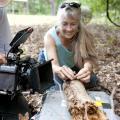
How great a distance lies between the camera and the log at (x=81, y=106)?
7.97ft

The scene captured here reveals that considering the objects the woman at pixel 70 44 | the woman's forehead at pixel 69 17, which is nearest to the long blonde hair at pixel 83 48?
the woman at pixel 70 44

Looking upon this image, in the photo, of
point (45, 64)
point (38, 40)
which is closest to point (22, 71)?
point (45, 64)

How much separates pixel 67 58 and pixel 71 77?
17.1 inches

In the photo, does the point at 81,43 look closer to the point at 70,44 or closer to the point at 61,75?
the point at 70,44

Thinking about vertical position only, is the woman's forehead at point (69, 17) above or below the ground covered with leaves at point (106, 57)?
above

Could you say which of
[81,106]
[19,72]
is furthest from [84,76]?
[19,72]

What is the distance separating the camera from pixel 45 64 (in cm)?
273

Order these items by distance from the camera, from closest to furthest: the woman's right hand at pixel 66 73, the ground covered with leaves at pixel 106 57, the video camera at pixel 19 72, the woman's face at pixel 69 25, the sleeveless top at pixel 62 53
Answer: the video camera at pixel 19 72 → the woman's right hand at pixel 66 73 → the woman's face at pixel 69 25 → the sleeveless top at pixel 62 53 → the ground covered with leaves at pixel 106 57

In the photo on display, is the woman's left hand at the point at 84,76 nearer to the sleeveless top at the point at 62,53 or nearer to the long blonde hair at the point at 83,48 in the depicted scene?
the long blonde hair at the point at 83,48

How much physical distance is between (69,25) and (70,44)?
260 mm

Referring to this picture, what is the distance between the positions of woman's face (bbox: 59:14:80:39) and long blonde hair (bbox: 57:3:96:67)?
1.3 inches

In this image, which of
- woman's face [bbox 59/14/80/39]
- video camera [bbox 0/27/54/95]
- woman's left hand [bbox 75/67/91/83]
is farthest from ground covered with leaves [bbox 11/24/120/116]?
video camera [bbox 0/27/54/95]

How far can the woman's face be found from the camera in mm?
3291

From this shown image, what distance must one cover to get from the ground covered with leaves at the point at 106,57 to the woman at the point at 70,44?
0.39 m
